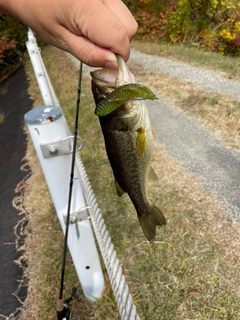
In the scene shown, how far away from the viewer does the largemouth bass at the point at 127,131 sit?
1193 mm

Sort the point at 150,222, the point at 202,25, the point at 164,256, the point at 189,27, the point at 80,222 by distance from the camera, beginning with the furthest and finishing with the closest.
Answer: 1. the point at 189,27
2. the point at 202,25
3. the point at 164,256
4. the point at 80,222
5. the point at 150,222

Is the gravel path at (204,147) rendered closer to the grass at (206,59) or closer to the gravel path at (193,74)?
the gravel path at (193,74)

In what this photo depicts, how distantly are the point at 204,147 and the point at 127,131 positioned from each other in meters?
3.60

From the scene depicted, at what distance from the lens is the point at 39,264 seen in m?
3.61

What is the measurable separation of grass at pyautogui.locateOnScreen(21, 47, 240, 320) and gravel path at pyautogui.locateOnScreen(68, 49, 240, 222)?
148 millimetres

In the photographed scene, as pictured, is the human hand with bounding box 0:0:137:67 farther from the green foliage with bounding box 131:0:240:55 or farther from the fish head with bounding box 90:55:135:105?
the green foliage with bounding box 131:0:240:55

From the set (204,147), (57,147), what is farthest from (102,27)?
(204,147)

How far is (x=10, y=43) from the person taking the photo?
51.7 ft

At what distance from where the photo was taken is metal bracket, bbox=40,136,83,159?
2338 millimetres

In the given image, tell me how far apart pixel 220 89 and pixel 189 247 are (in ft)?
13.3

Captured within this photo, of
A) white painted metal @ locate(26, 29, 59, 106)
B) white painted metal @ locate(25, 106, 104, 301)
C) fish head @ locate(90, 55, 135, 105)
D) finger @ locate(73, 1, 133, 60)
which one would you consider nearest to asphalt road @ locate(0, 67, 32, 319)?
white painted metal @ locate(25, 106, 104, 301)

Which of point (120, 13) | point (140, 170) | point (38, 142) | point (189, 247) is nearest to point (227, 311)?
point (189, 247)

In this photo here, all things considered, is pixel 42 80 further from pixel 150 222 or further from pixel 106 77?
pixel 106 77

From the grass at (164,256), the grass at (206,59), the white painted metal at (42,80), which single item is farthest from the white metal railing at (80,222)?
the grass at (206,59)
